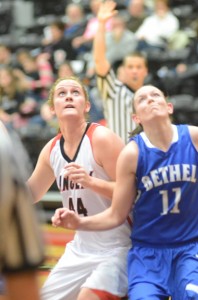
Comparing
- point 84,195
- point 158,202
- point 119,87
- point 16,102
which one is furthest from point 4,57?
point 158,202

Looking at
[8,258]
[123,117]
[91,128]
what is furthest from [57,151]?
[8,258]

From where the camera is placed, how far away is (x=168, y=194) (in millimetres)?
4102

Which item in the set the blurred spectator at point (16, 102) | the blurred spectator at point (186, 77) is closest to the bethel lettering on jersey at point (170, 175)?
the blurred spectator at point (186, 77)

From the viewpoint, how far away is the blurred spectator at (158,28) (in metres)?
10.0

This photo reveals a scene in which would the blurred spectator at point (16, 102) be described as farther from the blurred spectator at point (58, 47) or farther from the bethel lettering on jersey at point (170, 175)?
the bethel lettering on jersey at point (170, 175)

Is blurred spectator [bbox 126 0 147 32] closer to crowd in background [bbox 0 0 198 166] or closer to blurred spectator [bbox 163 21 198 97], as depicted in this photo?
crowd in background [bbox 0 0 198 166]

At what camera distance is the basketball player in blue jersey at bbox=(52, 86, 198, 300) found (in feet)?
13.4

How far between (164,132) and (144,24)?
246 inches

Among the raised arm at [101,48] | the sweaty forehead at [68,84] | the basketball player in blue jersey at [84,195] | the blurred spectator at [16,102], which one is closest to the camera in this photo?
the basketball player in blue jersey at [84,195]

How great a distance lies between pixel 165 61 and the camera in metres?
9.85

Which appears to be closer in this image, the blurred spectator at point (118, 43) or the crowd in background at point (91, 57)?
the crowd in background at point (91, 57)

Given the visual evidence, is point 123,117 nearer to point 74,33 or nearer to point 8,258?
point 8,258

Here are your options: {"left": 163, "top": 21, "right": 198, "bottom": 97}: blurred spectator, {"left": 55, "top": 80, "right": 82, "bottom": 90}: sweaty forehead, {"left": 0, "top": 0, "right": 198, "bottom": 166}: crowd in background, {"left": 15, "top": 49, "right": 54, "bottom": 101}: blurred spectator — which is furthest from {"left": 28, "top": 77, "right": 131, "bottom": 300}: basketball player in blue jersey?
{"left": 15, "top": 49, "right": 54, "bottom": 101}: blurred spectator

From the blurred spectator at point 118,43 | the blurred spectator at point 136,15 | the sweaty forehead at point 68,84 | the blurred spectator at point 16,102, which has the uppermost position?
the blurred spectator at point 136,15
